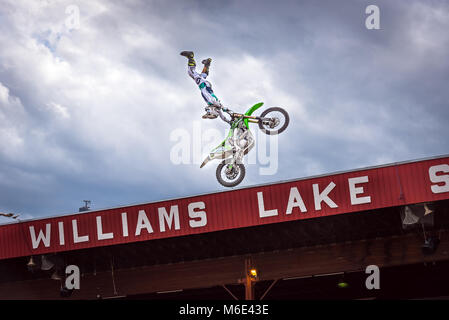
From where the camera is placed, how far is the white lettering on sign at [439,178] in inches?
758

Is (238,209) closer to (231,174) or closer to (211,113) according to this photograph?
(231,174)

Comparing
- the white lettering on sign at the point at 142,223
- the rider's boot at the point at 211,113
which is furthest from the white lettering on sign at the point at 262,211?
the rider's boot at the point at 211,113

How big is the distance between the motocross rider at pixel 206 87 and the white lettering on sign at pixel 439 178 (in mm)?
10265

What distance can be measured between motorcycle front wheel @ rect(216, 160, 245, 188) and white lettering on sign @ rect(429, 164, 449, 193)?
8.35 metres

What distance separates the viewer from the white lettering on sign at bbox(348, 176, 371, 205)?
65.8 feet

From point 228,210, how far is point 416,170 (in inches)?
281

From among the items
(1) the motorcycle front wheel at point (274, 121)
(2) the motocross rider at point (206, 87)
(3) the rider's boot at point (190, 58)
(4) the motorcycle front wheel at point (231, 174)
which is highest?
(3) the rider's boot at point (190, 58)

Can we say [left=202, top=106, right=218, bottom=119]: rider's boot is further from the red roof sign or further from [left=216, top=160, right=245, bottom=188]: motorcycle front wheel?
the red roof sign

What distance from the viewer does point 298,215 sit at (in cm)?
2075

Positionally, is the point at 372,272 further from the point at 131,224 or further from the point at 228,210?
the point at 131,224

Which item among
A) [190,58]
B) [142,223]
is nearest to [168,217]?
[142,223]

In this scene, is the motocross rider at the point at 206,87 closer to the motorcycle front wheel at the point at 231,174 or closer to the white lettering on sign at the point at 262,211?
the motorcycle front wheel at the point at 231,174
